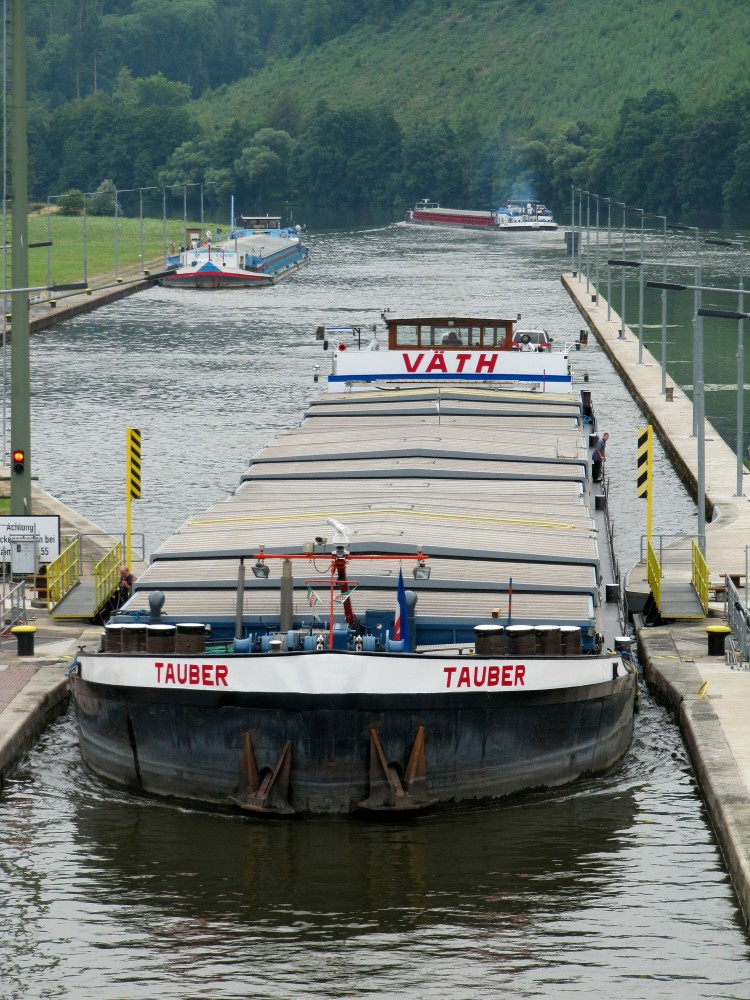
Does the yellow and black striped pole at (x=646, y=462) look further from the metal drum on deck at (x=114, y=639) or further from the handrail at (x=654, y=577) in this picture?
the metal drum on deck at (x=114, y=639)

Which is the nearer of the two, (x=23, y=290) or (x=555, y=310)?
(x=23, y=290)

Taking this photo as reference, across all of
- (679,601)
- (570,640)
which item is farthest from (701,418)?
(570,640)

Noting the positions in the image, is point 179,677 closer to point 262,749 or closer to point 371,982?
point 262,749

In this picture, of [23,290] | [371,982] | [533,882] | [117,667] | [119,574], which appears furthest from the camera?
[119,574]

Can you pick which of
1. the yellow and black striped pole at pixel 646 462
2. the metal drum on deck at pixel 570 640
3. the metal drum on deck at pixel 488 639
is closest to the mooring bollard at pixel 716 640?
the yellow and black striped pole at pixel 646 462

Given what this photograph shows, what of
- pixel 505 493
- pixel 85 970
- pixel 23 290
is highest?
pixel 23 290

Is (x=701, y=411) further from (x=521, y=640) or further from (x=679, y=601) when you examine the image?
(x=521, y=640)

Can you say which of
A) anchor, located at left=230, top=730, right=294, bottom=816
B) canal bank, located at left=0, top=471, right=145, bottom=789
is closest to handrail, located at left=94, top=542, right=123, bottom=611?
canal bank, located at left=0, top=471, right=145, bottom=789

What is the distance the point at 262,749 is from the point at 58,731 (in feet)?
20.4

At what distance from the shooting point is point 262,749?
23.8 metres

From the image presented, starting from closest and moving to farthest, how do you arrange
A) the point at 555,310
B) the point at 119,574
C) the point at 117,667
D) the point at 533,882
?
the point at 533,882
the point at 117,667
the point at 119,574
the point at 555,310

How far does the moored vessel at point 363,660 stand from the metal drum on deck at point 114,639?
33mm

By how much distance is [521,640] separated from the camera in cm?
2447

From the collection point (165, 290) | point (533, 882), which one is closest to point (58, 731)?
point (533, 882)
